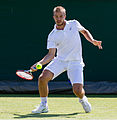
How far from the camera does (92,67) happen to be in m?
10.8

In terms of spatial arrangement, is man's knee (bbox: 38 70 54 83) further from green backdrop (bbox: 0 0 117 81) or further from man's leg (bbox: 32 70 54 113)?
green backdrop (bbox: 0 0 117 81)

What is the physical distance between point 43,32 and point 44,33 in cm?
3

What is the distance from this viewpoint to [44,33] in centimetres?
1085

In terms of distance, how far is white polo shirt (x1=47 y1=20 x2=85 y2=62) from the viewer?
6.73 metres

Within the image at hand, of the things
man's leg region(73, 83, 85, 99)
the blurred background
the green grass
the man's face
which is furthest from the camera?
the blurred background

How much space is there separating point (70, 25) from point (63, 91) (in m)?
3.76

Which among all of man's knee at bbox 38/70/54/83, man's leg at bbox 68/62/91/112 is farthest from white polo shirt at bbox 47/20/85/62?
man's knee at bbox 38/70/54/83

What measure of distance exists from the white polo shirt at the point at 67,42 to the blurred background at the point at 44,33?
155 inches

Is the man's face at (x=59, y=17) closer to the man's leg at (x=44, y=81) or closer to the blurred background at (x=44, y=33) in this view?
the man's leg at (x=44, y=81)

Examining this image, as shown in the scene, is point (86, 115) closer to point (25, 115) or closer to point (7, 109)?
point (25, 115)

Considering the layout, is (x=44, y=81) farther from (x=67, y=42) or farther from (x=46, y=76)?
(x=67, y=42)

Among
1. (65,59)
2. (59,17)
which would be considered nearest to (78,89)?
(65,59)

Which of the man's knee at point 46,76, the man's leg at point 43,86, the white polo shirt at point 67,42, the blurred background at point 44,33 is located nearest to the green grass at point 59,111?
the man's leg at point 43,86

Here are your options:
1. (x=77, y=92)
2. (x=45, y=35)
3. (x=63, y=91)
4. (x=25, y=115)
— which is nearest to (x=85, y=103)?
(x=77, y=92)
